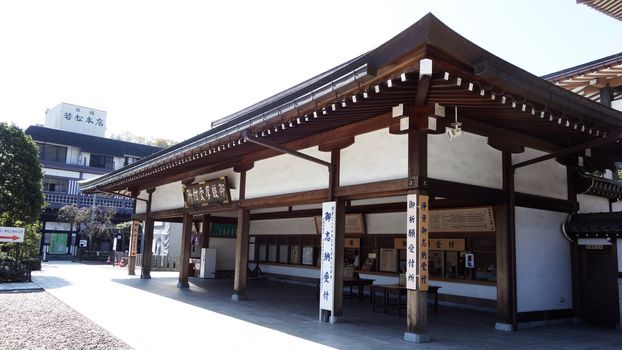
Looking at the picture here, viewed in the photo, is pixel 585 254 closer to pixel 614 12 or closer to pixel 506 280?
pixel 506 280

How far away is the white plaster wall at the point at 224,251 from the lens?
2052cm

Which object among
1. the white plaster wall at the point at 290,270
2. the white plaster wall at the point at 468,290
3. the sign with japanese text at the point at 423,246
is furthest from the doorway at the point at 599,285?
the white plaster wall at the point at 290,270

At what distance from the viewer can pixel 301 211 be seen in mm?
16531

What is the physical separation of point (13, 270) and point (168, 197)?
5.29m

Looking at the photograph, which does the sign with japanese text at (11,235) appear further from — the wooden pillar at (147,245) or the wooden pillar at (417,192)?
the wooden pillar at (417,192)

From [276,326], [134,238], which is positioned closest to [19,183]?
[134,238]

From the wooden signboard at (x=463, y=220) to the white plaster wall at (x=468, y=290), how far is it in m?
1.46

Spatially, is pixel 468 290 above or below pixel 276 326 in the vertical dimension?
above

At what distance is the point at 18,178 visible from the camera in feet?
55.3

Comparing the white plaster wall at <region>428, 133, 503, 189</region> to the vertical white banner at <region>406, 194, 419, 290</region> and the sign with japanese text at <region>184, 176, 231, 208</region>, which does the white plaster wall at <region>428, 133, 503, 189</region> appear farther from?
the sign with japanese text at <region>184, 176, 231, 208</region>

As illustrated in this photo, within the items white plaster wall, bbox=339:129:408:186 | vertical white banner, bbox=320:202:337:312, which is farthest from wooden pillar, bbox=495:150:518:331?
vertical white banner, bbox=320:202:337:312

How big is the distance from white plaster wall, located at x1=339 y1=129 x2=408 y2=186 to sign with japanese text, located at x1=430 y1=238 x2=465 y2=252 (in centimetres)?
488

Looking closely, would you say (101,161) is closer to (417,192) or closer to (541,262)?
(417,192)

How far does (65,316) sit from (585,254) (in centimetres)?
1040
